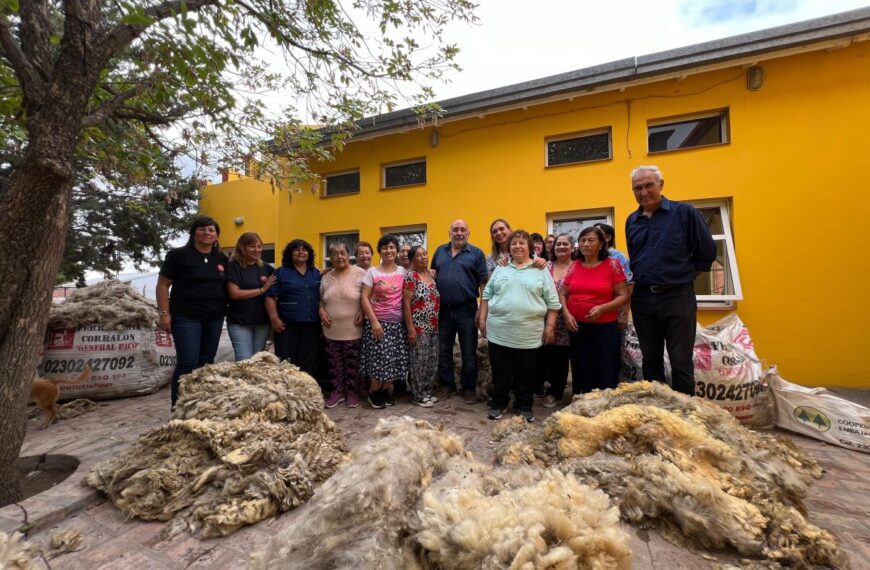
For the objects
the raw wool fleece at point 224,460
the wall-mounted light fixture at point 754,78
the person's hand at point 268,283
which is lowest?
the raw wool fleece at point 224,460

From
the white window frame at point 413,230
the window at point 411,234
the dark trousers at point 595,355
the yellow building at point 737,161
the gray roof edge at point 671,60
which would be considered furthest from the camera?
the window at point 411,234

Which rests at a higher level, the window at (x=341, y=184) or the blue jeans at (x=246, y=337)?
the window at (x=341, y=184)

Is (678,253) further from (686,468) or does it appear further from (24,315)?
(24,315)

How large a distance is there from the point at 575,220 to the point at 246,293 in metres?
5.09

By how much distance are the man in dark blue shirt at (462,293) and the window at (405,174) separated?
3.82 meters

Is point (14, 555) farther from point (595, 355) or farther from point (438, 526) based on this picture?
point (595, 355)

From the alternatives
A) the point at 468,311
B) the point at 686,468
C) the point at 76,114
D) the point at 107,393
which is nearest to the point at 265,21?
the point at 76,114

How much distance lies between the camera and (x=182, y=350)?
3137 mm

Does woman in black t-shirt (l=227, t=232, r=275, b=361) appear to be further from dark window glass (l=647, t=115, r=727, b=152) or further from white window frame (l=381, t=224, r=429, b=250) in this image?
dark window glass (l=647, t=115, r=727, b=152)

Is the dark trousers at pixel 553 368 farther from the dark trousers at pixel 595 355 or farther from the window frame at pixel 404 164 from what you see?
the window frame at pixel 404 164

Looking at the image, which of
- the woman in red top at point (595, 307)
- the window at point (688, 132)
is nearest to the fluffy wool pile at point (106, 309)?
the woman in red top at point (595, 307)

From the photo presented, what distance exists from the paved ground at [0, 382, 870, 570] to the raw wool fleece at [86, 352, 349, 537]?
0.25ft

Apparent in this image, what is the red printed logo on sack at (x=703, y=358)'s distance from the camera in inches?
124

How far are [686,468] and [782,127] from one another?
5.64 meters
